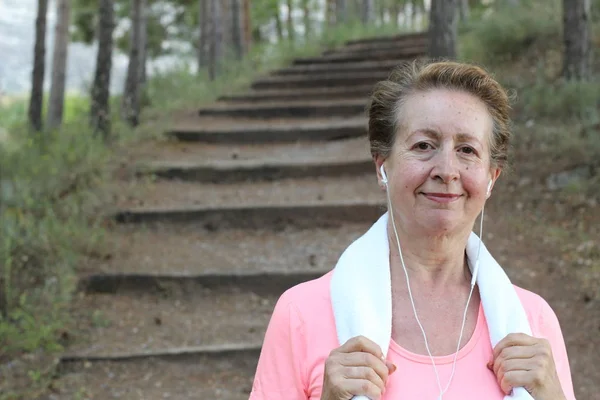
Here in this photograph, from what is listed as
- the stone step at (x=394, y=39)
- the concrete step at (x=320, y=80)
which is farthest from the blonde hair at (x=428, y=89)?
the stone step at (x=394, y=39)

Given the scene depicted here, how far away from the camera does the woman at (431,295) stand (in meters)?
2.02

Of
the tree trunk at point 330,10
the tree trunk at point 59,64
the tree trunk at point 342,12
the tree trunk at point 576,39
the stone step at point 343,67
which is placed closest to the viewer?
the tree trunk at point 576,39

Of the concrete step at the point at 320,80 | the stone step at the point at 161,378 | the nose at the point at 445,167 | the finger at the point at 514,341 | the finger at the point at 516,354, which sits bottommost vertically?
the stone step at the point at 161,378

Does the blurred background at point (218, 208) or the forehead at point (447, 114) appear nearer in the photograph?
the forehead at point (447, 114)

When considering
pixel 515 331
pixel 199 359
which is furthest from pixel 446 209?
pixel 199 359

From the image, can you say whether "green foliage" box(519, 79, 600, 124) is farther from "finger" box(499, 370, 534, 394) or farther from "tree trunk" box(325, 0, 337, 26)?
"tree trunk" box(325, 0, 337, 26)

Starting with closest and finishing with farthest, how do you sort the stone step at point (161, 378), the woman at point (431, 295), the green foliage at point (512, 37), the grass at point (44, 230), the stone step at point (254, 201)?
1. the woman at point (431, 295)
2. the stone step at point (161, 378)
3. the grass at point (44, 230)
4. the stone step at point (254, 201)
5. the green foliage at point (512, 37)

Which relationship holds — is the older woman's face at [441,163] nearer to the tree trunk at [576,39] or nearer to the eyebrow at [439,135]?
the eyebrow at [439,135]

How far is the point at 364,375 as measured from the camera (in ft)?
6.32

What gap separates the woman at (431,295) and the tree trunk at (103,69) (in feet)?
23.0

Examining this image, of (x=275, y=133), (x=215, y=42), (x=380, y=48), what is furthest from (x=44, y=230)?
(x=380, y=48)

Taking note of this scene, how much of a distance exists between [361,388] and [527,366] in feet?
1.40

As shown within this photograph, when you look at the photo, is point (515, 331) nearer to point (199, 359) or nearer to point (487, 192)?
point (487, 192)

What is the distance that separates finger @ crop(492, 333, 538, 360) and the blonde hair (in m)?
0.51
